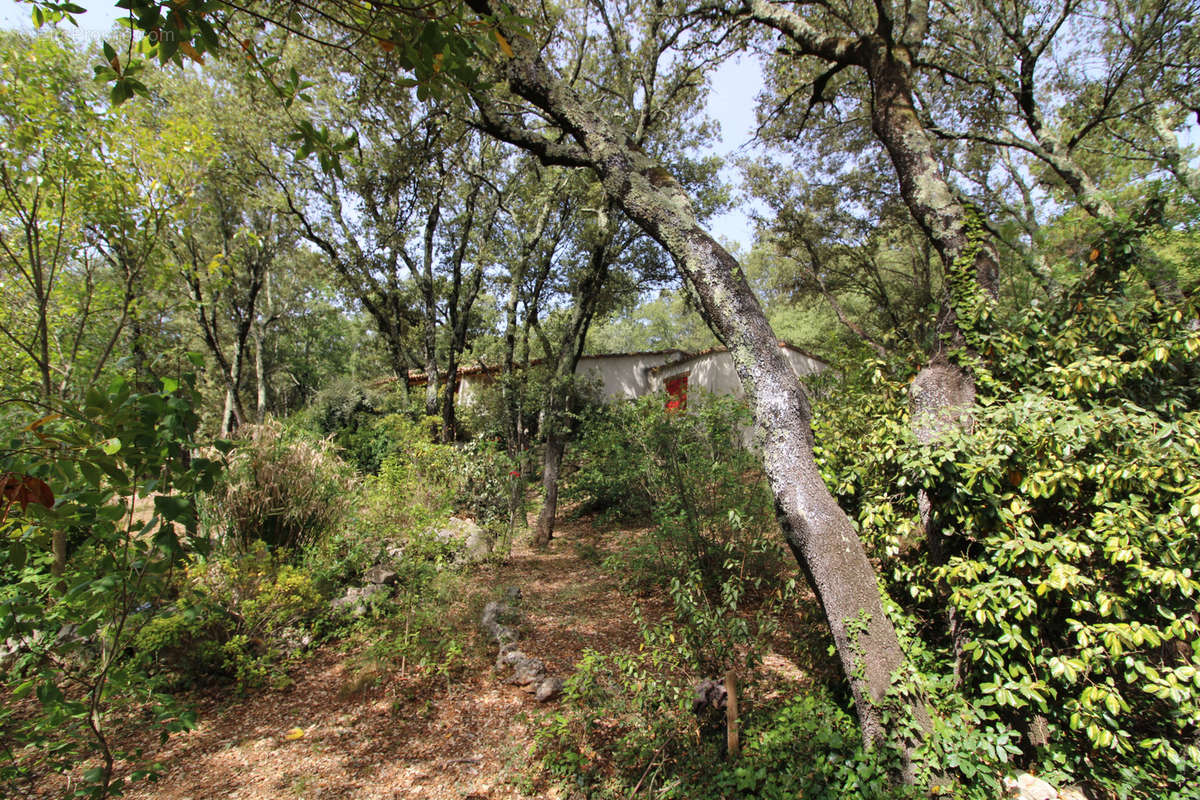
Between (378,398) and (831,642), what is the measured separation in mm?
16873

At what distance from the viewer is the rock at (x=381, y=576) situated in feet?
16.2

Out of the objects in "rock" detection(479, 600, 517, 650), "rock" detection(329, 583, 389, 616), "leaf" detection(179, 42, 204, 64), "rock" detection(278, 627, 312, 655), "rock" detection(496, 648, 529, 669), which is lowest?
"rock" detection(496, 648, 529, 669)

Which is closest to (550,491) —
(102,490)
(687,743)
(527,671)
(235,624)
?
(527,671)

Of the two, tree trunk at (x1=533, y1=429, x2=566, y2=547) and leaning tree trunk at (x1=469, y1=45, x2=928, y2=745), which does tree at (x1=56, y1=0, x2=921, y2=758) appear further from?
tree trunk at (x1=533, y1=429, x2=566, y2=547)

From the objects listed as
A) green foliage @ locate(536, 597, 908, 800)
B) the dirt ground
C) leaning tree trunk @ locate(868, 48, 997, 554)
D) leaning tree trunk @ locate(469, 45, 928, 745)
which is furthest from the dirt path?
leaning tree trunk @ locate(868, 48, 997, 554)

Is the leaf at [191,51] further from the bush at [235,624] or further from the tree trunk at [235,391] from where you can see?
the tree trunk at [235,391]

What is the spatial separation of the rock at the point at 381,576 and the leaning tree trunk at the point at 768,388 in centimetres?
391

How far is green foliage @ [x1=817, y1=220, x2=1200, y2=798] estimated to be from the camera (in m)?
2.29

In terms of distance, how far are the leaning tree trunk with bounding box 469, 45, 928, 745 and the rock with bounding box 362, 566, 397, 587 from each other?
12.8 feet

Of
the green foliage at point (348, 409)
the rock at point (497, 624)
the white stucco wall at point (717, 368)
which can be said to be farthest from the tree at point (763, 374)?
the white stucco wall at point (717, 368)

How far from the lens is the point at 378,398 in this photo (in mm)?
17359

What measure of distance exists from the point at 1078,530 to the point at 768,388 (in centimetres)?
155

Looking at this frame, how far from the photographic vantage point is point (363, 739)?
3.25m

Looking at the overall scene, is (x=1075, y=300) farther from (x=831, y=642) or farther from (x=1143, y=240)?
(x=831, y=642)
